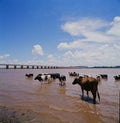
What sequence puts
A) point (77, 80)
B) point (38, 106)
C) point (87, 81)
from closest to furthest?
1. point (38, 106)
2. point (87, 81)
3. point (77, 80)

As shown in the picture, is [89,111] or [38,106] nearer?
[89,111]

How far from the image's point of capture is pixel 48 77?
25.2m

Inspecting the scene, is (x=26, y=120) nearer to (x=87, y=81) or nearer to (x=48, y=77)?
(x=87, y=81)

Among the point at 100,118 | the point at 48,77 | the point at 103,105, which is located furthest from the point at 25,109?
the point at 48,77

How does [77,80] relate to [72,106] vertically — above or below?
above

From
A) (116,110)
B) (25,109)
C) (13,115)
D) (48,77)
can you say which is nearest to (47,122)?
(13,115)

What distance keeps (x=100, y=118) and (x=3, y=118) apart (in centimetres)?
432

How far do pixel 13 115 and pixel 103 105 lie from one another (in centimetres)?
539

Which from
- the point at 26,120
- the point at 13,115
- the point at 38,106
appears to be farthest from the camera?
the point at 38,106

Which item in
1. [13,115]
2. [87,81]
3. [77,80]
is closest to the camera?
[13,115]

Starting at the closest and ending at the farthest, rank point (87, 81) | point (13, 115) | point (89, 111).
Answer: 1. point (13, 115)
2. point (89, 111)
3. point (87, 81)

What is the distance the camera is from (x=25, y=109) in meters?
9.81

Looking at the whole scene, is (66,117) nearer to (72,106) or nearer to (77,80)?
(72,106)

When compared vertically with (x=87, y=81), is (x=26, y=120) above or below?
below
